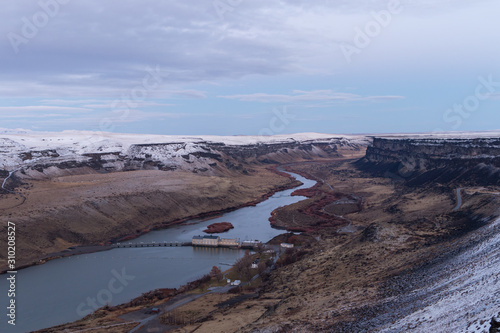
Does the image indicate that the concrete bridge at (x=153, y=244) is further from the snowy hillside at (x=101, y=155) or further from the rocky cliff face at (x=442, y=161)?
the rocky cliff face at (x=442, y=161)

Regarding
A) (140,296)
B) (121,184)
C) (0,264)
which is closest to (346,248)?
(140,296)

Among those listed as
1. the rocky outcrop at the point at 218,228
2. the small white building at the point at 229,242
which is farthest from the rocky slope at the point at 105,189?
the small white building at the point at 229,242

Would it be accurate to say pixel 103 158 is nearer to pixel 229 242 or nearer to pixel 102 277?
pixel 229 242

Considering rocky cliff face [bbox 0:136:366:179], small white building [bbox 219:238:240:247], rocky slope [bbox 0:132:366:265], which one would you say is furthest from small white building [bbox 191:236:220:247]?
rocky cliff face [bbox 0:136:366:179]

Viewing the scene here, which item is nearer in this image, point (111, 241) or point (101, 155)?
point (111, 241)

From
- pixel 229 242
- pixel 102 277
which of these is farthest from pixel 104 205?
pixel 102 277
